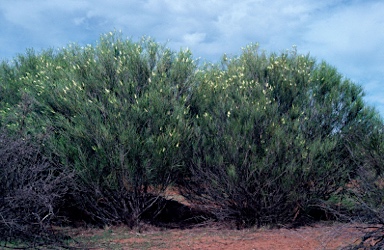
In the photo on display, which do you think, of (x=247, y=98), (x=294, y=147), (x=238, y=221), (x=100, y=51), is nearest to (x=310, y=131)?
(x=294, y=147)

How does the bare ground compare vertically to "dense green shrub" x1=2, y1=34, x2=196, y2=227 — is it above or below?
below

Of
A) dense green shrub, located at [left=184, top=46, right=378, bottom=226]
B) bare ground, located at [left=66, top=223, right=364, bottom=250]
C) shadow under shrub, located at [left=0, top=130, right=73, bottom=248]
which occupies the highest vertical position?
dense green shrub, located at [left=184, top=46, right=378, bottom=226]

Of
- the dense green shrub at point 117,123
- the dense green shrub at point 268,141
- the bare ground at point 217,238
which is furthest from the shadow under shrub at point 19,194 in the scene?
the dense green shrub at point 268,141

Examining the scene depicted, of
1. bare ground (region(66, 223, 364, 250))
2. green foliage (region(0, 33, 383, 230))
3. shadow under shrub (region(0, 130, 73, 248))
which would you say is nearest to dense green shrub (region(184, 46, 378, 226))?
green foliage (region(0, 33, 383, 230))

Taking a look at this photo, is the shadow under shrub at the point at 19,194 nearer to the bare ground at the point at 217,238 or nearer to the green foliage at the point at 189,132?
the bare ground at the point at 217,238

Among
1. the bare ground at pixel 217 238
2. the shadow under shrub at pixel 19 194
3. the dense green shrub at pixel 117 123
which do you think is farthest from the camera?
the dense green shrub at pixel 117 123

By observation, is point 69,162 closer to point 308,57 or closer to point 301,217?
point 301,217

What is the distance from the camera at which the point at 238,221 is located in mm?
13383

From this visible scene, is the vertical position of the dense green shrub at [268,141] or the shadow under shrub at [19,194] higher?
the dense green shrub at [268,141]

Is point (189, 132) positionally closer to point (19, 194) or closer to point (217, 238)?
point (217, 238)

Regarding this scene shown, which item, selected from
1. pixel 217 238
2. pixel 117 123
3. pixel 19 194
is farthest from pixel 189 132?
pixel 19 194

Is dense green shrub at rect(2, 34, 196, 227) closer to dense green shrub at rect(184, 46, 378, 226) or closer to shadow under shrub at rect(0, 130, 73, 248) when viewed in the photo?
dense green shrub at rect(184, 46, 378, 226)

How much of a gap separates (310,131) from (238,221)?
315 centimetres

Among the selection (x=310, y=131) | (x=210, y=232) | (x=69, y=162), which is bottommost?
(x=210, y=232)
